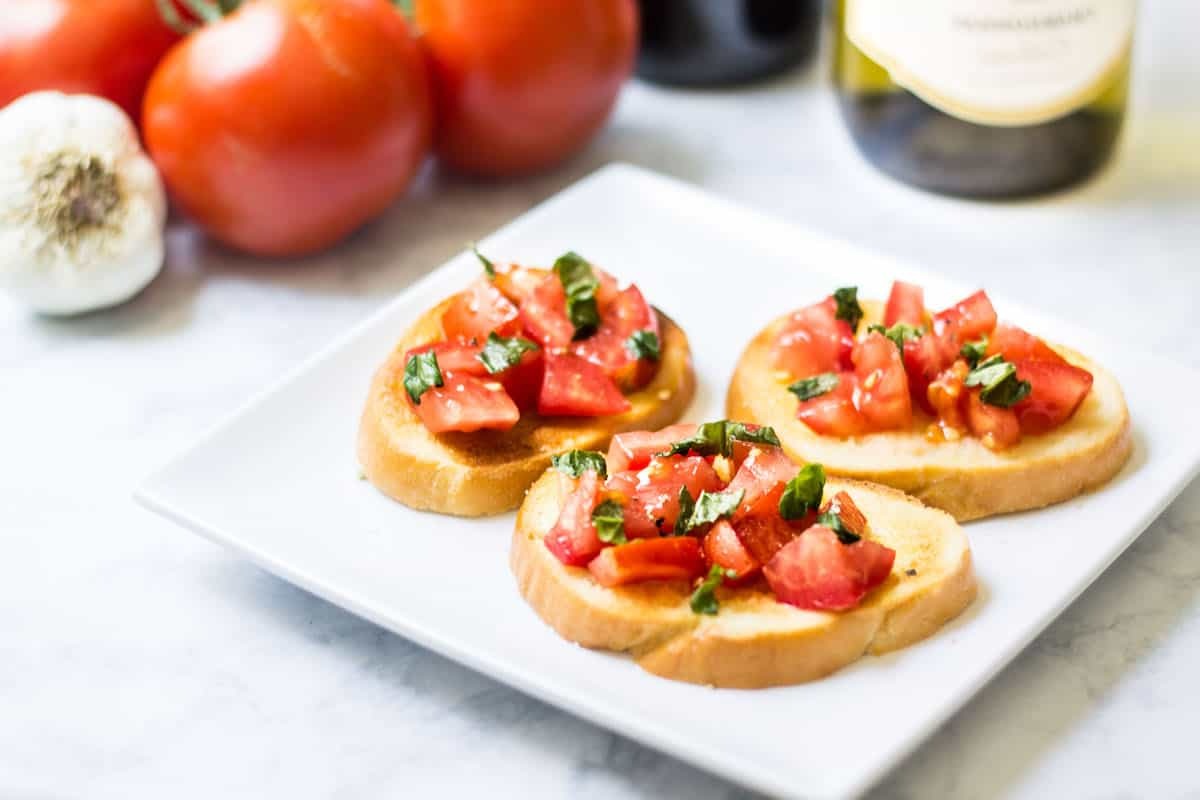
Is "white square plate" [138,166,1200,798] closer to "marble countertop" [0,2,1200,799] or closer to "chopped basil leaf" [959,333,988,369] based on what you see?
"marble countertop" [0,2,1200,799]

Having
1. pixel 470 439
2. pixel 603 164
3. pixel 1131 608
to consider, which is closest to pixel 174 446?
pixel 470 439

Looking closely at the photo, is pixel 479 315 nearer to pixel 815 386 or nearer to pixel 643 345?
pixel 643 345

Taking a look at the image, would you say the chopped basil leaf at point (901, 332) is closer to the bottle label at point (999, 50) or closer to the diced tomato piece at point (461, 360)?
the diced tomato piece at point (461, 360)

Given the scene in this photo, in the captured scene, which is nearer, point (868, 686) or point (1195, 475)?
point (868, 686)

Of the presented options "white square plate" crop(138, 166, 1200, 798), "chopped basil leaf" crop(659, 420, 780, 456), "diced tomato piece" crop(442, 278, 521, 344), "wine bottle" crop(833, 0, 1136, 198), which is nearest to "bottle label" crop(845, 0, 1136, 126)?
"wine bottle" crop(833, 0, 1136, 198)

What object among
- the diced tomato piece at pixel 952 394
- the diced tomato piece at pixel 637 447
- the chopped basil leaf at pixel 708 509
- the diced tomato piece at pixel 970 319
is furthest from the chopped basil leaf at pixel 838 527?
the diced tomato piece at pixel 970 319

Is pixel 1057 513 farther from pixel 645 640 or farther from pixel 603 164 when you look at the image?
pixel 603 164
